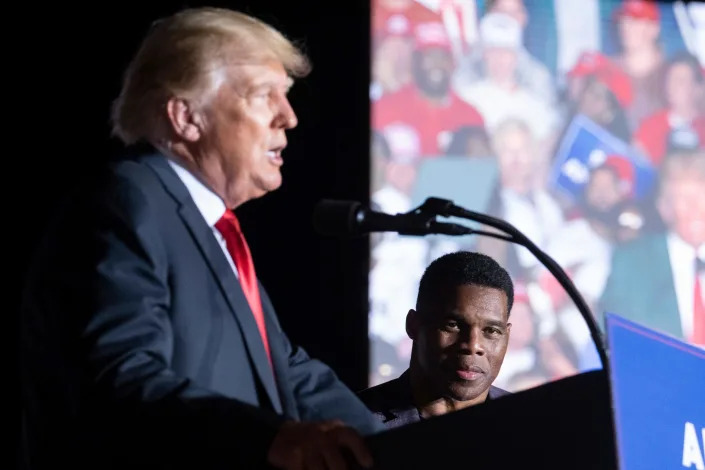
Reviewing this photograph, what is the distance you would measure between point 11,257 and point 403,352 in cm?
144

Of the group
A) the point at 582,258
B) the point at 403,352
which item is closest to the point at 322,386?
the point at 403,352

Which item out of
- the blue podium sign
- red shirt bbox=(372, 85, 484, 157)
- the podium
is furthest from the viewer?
red shirt bbox=(372, 85, 484, 157)

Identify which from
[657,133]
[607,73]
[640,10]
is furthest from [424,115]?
[640,10]

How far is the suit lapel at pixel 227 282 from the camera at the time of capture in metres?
1.85

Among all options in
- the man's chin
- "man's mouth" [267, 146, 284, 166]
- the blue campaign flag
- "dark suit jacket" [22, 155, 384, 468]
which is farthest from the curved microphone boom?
the blue campaign flag

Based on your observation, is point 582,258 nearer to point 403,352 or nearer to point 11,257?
point 403,352

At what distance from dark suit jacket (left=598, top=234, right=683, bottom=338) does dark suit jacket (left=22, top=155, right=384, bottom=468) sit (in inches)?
110

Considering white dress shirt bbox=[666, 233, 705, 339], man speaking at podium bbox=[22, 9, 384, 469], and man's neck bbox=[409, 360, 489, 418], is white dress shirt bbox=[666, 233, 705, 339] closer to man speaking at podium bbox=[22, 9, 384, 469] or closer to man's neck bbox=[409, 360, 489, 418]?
man's neck bbox=[409, 360, 489, 418]

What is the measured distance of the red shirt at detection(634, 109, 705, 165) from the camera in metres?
4.78

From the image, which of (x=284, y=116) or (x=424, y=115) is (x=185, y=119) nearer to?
(x=284, y=116)

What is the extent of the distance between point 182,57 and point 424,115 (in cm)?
259

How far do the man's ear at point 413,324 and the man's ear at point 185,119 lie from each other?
1112 millimetres

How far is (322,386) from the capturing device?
2.09 meters

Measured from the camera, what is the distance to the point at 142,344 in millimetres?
1671
